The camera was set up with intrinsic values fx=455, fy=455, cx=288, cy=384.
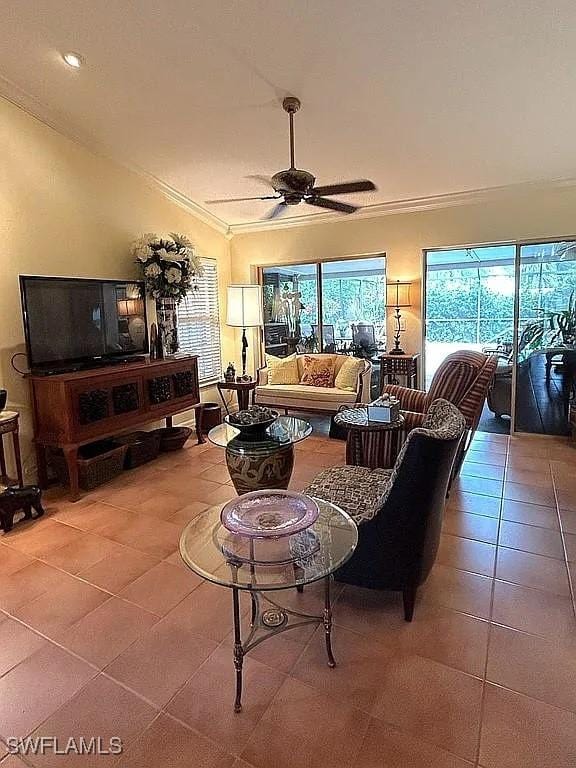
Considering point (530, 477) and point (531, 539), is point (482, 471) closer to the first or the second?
point (530, 477)

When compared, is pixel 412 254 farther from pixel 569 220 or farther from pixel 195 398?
pixel 195 398

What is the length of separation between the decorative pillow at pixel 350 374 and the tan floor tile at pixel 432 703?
11.4 feet

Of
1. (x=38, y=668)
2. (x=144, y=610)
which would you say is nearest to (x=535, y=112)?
(x=144, y=610)

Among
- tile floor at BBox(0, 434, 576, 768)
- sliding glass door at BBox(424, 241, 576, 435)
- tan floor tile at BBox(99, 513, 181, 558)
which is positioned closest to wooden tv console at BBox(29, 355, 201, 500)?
tan floor tile at BBox(99, 513, 181, 558)

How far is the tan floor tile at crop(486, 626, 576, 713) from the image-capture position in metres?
1.73

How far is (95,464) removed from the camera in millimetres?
3871

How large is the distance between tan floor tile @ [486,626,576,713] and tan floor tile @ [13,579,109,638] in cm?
190

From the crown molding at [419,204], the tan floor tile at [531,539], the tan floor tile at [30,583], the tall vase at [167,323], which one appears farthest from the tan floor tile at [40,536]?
the crown molding at [419,204]

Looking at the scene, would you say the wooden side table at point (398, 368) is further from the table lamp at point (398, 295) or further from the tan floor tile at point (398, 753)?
the tan floor tile at point (398, 753)

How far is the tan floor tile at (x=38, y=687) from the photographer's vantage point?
1693 millimetres

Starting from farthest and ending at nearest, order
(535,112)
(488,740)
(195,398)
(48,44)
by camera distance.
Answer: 1. (195,398)
2. (535,112)
3. (48,44)
4. (488,740)

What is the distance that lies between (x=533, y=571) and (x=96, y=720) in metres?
2.24

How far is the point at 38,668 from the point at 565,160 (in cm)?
525

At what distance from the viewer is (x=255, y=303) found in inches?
227
